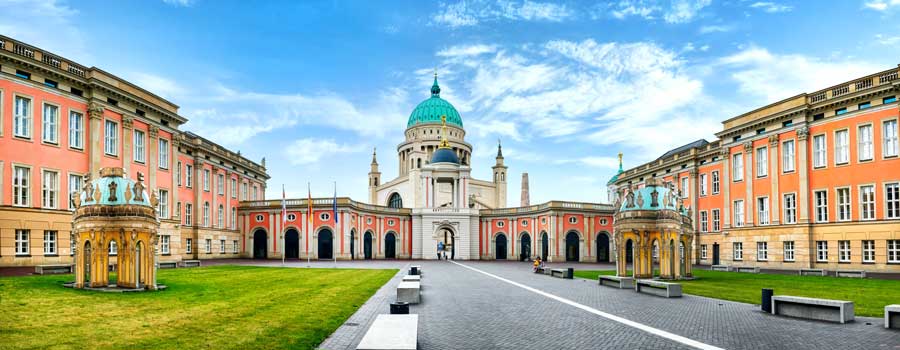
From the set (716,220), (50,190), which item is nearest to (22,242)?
(50,190)

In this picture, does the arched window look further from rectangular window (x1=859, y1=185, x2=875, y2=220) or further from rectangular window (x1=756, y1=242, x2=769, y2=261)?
rectangular window (x1=859, y1=185, x2=875, y2=220)

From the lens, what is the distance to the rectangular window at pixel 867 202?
4222cm

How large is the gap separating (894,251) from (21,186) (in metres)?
54.5

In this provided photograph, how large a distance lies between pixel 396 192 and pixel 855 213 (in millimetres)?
79800

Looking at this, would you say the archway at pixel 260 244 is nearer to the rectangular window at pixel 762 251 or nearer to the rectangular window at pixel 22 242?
the rectangular window at pixel 22 242

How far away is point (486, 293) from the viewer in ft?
85.8

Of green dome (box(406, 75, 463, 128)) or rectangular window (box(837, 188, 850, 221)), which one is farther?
green dome (box(406, 75, 463, 128))

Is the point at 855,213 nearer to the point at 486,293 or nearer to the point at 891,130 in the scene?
the point at 891,130

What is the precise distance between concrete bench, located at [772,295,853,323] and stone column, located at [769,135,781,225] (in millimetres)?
35256

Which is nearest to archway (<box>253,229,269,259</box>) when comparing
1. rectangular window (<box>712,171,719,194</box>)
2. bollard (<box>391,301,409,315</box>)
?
rectangular window (<box>712,171,719,194</box>)

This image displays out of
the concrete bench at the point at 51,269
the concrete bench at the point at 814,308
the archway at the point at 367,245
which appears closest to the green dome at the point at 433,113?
the archway at the point at 367,245

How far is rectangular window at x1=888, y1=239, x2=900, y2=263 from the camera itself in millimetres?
40188

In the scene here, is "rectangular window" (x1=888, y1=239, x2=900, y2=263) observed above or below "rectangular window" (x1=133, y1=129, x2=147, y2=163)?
below

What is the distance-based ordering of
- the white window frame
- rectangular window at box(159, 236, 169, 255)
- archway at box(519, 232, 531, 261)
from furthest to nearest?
archway at box(519, 232, 531, 261) → rectangular window at box(159, 236, 169, 255) → the white window frame
